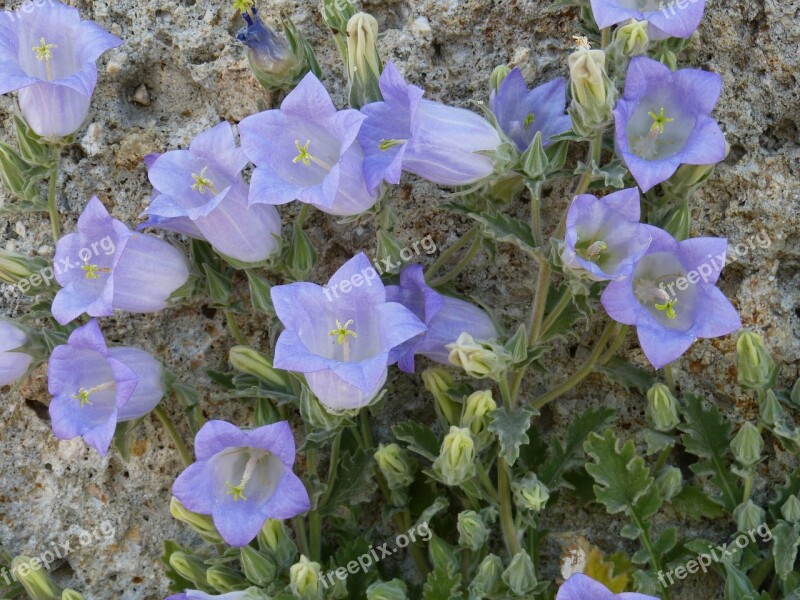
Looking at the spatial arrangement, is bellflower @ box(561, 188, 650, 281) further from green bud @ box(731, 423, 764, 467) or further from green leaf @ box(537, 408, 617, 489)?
green bud @ box(731, 423, 764, 467)

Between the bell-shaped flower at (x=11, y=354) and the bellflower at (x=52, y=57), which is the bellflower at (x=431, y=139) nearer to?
the bellflower at (x=52, y=57)

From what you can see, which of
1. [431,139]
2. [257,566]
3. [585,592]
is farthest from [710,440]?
[257,566]

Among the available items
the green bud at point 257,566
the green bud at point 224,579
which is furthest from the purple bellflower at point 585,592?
the green bud at point 224,579

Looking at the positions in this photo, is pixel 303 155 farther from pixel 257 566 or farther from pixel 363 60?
pixel 257 566

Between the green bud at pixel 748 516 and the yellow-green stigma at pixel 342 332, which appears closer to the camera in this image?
the yellow-green stigma at pixel 342 332

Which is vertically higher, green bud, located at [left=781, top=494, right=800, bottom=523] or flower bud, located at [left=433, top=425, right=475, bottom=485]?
flower bud, located at [left=433, top=425, right=475, bottom=485]


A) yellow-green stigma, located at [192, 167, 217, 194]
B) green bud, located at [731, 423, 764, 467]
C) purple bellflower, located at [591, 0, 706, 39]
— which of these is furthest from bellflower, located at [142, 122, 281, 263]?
green bud, located at [731, 423, 764, 467]
